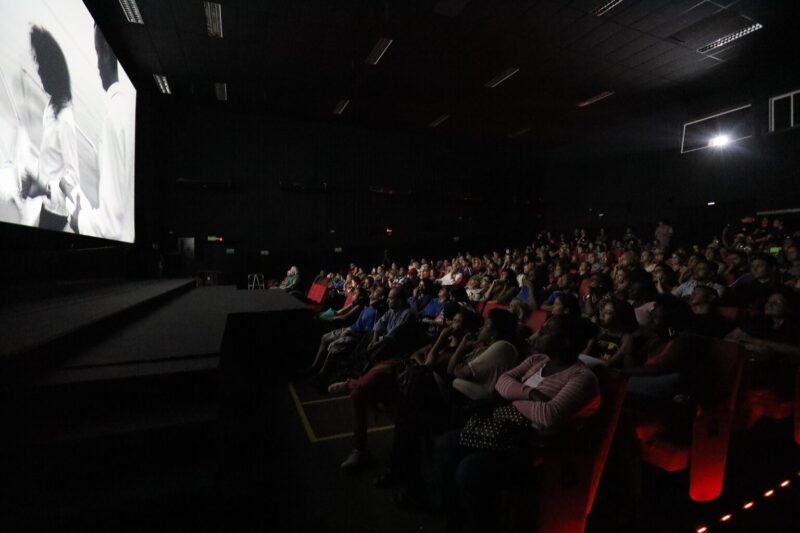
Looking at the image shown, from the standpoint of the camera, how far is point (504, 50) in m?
6.44

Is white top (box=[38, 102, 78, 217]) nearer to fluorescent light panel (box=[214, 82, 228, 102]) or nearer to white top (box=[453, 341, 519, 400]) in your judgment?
white top (box=[453, 341, 519, 400])

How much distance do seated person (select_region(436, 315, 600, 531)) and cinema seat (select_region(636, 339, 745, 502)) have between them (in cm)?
58

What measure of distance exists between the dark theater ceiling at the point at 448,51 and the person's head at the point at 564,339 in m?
5.01

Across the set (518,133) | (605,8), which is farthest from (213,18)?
(518,133)

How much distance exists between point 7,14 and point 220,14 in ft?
12.1

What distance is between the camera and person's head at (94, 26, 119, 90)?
4176mm

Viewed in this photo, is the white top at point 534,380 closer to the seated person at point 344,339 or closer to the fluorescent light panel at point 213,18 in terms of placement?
the seated person at point 344,339

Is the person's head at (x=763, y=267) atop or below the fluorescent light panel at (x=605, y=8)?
below

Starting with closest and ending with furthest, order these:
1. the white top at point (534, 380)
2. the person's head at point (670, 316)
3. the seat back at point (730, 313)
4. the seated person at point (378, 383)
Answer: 1. the white top at point (534, 380)
2. the person's head at point (670, 316)
3. the seated person at point (378, 383)
4. the seat back at point (730, 313)

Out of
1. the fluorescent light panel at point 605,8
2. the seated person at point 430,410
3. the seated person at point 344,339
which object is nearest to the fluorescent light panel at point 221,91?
the seated person at point 344,339

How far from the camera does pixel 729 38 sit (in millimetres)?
6023

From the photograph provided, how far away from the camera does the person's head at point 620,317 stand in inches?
101

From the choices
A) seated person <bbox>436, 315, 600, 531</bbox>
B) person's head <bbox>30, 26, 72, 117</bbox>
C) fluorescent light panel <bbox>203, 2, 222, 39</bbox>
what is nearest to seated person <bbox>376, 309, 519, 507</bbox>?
seated person <bbox>436, 315, 600, 531</bbox>


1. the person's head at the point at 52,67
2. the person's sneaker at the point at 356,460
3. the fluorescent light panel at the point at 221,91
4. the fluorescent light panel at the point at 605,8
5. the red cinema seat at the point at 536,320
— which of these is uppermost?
the fluorescent light panel at the point at 221,91
